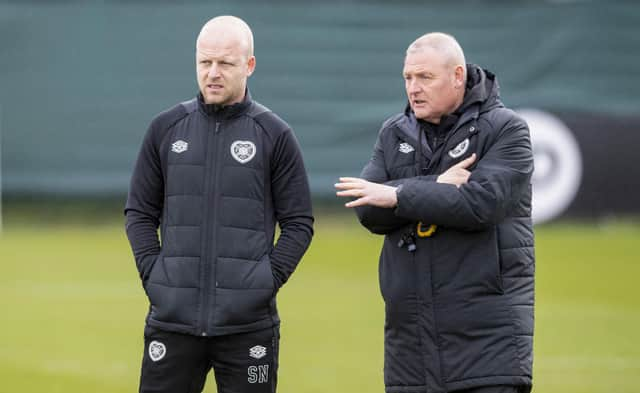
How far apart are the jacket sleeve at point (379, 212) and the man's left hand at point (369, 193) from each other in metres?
0.05

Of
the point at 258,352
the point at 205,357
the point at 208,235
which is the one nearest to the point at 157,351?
the point at 205,357

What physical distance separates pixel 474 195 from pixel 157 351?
4.66 feet

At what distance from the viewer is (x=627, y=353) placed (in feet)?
29.8

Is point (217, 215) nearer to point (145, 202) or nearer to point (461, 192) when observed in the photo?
point (145, 202)

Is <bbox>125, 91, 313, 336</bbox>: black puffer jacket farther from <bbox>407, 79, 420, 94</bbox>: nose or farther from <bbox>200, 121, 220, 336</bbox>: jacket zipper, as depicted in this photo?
<bbox>407, 79, 420, 94</bbox>: nose

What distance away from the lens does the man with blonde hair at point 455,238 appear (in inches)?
186

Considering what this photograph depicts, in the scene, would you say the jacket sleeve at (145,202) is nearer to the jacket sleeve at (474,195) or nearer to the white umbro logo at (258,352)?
the white umbro logo at (258,352)

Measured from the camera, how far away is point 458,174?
4.81 meters

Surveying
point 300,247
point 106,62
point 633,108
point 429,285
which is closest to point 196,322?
point 300,247

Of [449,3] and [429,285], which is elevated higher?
[449,3]

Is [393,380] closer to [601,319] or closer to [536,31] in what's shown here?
[601,319]

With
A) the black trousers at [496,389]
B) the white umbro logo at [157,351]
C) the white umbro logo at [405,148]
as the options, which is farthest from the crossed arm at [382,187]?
the white umbro logo at [157,351]

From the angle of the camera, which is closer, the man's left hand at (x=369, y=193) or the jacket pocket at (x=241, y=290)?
the man's left hand at (x=369, y=193)

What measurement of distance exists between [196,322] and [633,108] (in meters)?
12.3
